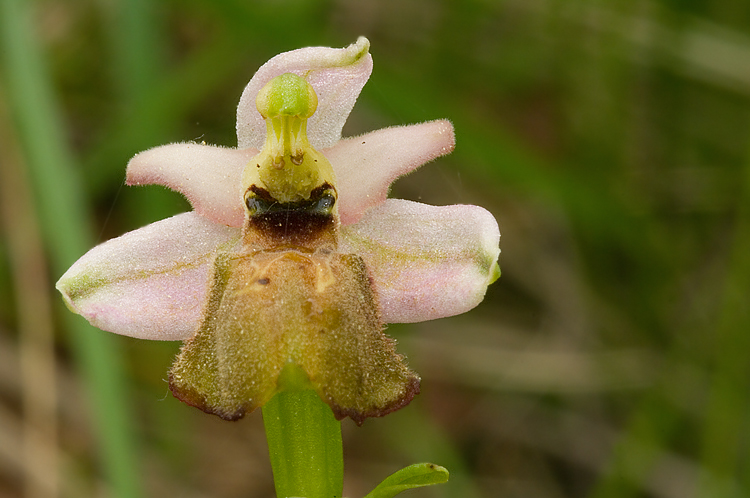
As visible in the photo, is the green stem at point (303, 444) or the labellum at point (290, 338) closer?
the labellum at point (290, 338)

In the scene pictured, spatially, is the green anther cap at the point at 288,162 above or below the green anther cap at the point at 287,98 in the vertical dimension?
below

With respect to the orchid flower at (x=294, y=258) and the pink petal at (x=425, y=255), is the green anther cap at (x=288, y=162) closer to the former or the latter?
the orchid flower at (x=294, y=258)

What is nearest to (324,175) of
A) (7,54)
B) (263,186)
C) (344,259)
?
(263,186)

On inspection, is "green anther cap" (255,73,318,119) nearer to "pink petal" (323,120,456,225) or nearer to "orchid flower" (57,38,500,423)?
"orchid flower" (57,38,500,423)

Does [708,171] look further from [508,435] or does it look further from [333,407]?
[333,407]

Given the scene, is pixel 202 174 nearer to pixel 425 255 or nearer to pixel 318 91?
pixel 318 91

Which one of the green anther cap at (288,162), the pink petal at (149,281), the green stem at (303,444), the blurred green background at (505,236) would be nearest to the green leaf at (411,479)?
the green stem at (303,444)

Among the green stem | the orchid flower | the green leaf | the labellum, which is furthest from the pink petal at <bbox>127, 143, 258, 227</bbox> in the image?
the green leaf
